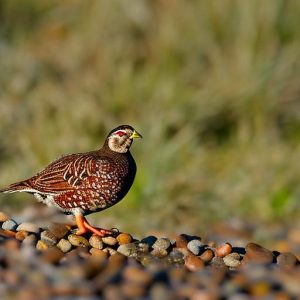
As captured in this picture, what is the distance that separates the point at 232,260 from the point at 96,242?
885 millimetres

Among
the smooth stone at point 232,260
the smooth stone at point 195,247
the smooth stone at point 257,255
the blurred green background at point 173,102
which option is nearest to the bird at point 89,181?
the smooth stone at point 195,247

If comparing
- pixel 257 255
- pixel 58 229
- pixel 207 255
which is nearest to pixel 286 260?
pixel 257 255

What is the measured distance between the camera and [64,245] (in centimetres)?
651

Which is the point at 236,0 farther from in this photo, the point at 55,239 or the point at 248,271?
the point at 248,271

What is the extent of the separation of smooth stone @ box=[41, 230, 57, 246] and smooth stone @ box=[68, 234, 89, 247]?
14 cm

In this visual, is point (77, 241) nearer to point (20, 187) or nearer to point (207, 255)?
point (20, 187)

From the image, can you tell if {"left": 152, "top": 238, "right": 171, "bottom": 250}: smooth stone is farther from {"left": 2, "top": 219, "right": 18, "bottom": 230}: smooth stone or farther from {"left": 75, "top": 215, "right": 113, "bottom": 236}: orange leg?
{"left": 2, "top": 219, "right": 18, "bottom": 230}: smooth stone

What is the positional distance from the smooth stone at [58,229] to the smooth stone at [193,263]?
0.84 meters

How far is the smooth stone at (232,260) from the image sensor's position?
6.54m

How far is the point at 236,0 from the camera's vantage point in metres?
14.3

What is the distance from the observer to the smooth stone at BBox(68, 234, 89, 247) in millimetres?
6613

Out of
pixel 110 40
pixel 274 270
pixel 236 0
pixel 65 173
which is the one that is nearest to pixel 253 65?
pixel 236 0

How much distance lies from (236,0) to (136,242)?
26.8 ft

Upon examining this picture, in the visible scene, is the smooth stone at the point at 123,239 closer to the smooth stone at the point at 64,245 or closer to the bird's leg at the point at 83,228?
the bird's leg at the point at 83,228
